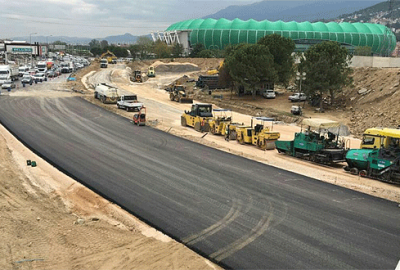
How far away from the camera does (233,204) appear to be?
17.0 metres

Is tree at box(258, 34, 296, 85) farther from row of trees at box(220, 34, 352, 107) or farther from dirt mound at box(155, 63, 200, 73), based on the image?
dirt mound at box(155, 63, 200, 73)

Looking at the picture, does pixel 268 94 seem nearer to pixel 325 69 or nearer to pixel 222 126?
pixel 325 69

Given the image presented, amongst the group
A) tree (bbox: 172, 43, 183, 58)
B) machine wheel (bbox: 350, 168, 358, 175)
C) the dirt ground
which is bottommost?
the dirt ground

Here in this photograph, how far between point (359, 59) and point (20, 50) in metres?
112

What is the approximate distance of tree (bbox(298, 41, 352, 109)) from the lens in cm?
4688

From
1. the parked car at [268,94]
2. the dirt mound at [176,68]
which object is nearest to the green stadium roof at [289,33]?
the dirt mound at [176,68]

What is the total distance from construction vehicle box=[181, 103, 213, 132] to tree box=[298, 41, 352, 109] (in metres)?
16.6

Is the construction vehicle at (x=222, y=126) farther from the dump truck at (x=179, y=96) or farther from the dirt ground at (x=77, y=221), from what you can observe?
the dump truck at (x=179, y=96)

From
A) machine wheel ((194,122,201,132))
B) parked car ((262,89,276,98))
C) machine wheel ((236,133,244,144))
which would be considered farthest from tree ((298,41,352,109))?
machine wheel ((236,133,244,144))

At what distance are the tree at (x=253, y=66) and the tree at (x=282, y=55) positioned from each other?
11.0 feet

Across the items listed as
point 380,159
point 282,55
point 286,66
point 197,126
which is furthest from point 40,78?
point 380,159

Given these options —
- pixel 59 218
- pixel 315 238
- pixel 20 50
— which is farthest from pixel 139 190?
pixel 20 50

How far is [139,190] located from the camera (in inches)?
731

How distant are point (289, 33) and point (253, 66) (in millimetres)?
94616
